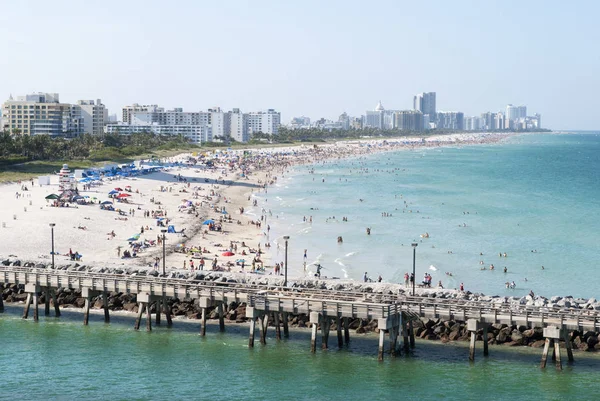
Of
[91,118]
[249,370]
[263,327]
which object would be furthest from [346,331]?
[91,118]

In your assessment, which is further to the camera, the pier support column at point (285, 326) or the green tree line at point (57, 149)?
the green tree line at point (57, 149)

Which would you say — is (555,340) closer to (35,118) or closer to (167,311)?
(167,311)

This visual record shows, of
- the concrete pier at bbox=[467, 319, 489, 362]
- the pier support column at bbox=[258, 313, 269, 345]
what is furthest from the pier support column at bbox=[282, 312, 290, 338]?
the concrete pier at bbox=[467, 319, 489, 362]

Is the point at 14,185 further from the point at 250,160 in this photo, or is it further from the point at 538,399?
the point at 250,160

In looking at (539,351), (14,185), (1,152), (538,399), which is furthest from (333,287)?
(1,152)

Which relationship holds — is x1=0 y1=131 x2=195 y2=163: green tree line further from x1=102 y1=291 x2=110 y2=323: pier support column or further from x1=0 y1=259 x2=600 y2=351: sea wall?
x1=102 y1=291 x2=110 y2=323: pier support column

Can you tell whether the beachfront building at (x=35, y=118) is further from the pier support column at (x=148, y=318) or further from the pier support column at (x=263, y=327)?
the pier support column at (x=263, y=327)

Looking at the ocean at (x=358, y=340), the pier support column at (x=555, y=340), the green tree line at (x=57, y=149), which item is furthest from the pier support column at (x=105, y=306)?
the green tree line at (x=57, y=149)
